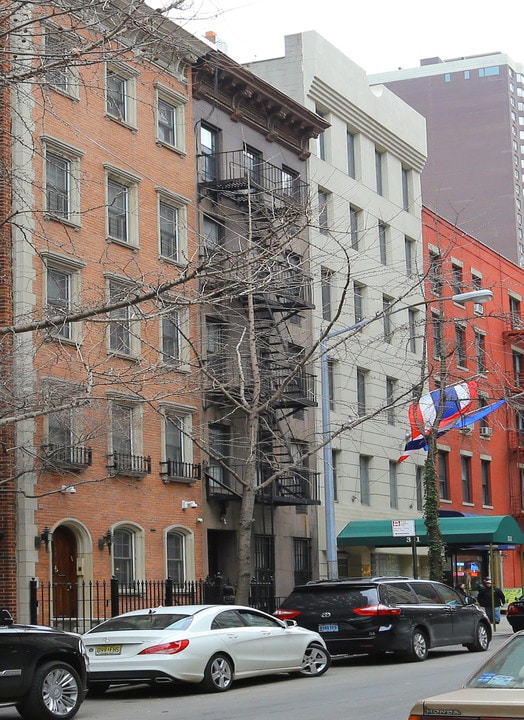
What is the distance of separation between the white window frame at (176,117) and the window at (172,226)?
1511 mm

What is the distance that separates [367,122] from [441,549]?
1793 cm

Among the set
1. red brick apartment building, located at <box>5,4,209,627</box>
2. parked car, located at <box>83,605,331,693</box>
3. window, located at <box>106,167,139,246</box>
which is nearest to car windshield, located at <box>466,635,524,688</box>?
parked car, located at <box>83,605,331,693</box>

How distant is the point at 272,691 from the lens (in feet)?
57.0

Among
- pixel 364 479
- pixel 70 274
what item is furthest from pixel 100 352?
pixel 364 479

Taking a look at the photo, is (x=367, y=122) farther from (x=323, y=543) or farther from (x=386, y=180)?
(x=323, y=543)

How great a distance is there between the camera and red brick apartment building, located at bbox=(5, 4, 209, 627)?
85.6 ft

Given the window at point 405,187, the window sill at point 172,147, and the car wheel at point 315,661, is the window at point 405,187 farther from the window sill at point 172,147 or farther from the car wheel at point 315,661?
the car wheel at point 315,661

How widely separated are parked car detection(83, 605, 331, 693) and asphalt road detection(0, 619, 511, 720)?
295 mm

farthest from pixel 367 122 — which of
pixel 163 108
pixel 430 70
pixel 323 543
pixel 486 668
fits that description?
pixel 430 70

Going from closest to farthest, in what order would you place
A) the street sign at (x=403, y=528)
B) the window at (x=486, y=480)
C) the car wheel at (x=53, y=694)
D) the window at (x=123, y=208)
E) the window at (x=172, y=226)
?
the car wheel at (x=53, y=694), the street sign at (x=403, y=528), the window at (x=123, y=208), the window at (x=172, y=226), the window at (x=486, y=480)

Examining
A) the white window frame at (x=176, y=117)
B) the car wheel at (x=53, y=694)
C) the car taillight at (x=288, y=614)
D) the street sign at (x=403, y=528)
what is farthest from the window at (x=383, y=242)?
the car wheel at (x=53, y=694)

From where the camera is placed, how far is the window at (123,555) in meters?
29.3

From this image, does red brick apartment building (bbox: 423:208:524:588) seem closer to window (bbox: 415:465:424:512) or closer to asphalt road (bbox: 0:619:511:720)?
window (bbox: 415:465:424:512)

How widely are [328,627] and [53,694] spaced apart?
769cm
